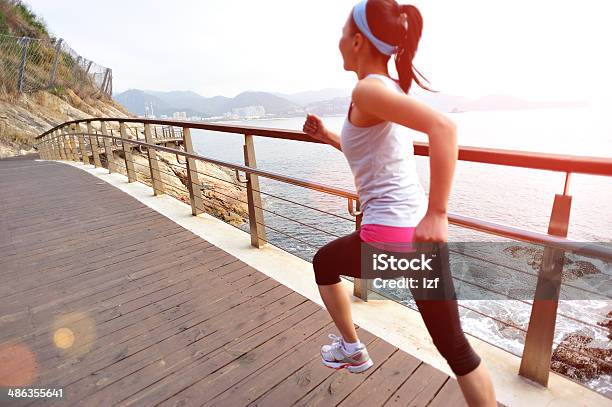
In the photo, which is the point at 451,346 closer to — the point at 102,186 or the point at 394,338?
the point at 394,338

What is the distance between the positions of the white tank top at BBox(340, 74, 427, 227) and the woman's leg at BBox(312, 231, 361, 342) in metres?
0.21

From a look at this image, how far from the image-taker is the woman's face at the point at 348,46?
3.53ft

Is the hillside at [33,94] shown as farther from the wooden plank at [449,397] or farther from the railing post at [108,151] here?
the wooden plank at [449,397]

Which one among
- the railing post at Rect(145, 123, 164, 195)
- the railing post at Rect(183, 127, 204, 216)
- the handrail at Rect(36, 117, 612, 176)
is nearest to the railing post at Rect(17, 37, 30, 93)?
the railing post at Rect(145, 123, 164, 195)

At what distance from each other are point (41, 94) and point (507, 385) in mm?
24975

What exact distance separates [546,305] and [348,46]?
4.44 ft

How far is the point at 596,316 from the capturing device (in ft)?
49.1

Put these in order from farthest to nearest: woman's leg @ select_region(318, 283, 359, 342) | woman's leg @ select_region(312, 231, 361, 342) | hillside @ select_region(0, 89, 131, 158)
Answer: hillside @ select_region(0, 89, 131, 158) → woman's leg @ select_region(318, 283, 359, 342) → woman's leg @ select_region(312, 231, 361, 342)

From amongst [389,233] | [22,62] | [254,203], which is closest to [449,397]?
[389,233]

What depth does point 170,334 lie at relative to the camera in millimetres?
2174

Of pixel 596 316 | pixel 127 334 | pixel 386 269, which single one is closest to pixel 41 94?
pixel 127 334

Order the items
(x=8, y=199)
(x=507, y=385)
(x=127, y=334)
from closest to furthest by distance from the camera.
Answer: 1. (x=507, y=385)
2. (x=127, y=334)
3. (x=8, y=199)

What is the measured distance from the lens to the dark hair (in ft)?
3.25

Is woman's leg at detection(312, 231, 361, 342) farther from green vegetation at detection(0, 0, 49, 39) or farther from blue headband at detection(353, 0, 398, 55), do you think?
green vegetation at detection(0, 0, 49, 39)
